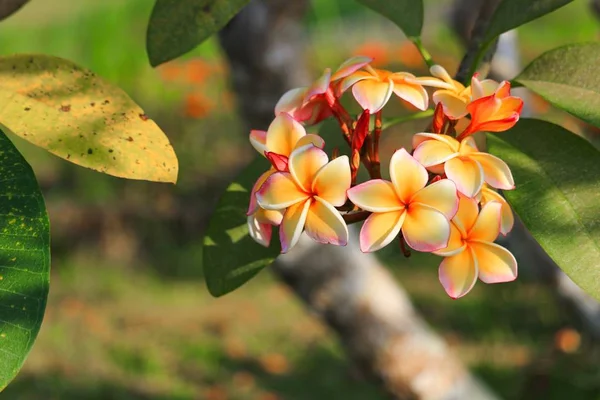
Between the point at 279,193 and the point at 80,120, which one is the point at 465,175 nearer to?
the point at 279,193

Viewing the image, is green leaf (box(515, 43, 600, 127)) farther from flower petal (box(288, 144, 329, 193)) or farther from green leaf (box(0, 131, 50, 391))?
green leaf (box(0, 131, 50, 391))

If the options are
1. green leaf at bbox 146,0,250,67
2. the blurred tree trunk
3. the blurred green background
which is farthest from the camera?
the blurred green background

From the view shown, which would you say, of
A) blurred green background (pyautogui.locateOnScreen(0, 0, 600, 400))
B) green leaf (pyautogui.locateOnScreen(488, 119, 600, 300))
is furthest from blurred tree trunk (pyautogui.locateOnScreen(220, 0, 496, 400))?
green leaf (pyautogui.locateOnScreen(488, 119, 600, 300))

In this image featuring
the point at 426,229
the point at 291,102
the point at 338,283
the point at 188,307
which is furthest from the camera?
the point at 188,307

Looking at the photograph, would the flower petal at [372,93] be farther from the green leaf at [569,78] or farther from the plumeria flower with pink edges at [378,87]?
the green leaf at [569,78]

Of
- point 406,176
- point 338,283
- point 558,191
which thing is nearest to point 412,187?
point 406,176

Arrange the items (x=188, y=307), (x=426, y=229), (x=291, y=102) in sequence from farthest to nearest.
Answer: (x=188, y=307)
(x=291, y=102)
(x=426, y=229)
